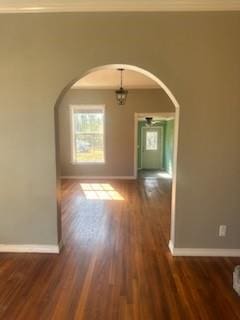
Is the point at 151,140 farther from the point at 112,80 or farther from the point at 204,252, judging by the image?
the point at 204,252

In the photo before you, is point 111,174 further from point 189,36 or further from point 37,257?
point 189,36

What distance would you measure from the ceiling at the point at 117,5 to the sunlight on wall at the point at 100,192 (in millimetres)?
3851

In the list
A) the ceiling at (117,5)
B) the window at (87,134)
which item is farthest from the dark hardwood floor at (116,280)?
the window at (87,134)

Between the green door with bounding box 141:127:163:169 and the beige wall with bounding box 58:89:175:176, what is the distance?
4763 mm

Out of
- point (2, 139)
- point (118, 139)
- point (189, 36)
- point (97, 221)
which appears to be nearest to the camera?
point (189, 36)

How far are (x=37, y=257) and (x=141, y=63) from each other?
2.68m

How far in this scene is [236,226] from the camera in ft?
9.64

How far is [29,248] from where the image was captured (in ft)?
10.0

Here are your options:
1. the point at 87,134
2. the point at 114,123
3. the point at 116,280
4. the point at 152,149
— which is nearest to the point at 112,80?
the point at 114,123

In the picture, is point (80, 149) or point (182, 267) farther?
point (80, 149)

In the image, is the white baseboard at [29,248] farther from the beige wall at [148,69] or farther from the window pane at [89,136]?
the window pane at [89,136]

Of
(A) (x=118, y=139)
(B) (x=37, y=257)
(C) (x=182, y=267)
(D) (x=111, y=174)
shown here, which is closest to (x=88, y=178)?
(D) (x=111, y=174)

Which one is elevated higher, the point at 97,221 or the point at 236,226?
the point at 236,226

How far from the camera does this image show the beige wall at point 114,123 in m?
7.32
